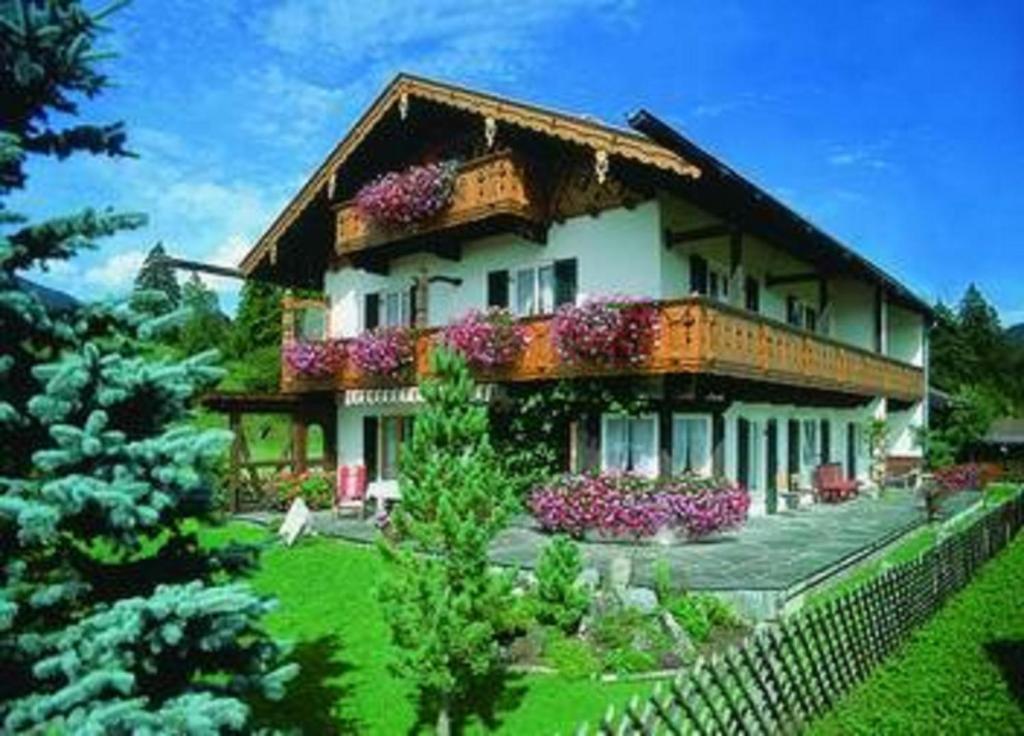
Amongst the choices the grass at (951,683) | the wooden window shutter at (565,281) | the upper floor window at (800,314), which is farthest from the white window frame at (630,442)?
the upper floor window at (800,314)

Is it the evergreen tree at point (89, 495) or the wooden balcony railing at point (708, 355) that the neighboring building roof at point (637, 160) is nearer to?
the wooden balcony railing at point (708, 355)

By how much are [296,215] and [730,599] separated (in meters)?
18.1

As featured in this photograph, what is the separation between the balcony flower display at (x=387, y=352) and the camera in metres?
23.5

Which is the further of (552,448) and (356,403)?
(356,403)

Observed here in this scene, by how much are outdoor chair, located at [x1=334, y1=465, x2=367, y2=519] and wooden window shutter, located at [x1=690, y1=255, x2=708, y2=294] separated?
9.53 metres

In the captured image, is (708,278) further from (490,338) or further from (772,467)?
(772,467)

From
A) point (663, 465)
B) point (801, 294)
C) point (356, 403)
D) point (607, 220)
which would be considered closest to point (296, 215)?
point (356, 403)

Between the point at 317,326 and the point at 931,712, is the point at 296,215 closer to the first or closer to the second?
the point at 317,326

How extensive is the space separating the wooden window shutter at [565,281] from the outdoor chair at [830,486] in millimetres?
11751

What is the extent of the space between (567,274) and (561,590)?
11.2m

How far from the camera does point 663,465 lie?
65.3 feet

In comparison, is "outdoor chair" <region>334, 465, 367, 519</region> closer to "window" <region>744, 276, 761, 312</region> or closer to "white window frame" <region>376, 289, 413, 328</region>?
"white window frame" <region>376, 289, 413, 328</region>

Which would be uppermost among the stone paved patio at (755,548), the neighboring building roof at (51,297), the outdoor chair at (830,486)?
the neighboring building roof at (51,297)

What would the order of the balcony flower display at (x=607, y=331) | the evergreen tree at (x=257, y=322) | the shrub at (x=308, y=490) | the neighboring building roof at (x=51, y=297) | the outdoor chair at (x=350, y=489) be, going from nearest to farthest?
the neighboring building roof at (x=51, y=297) < the balcony flower display at (x=607, y=331) < the outdoor chair at (x=350, y=489) < the shrub at (x=308, y=490) < the evergreen tree at (x=257, y=322)
